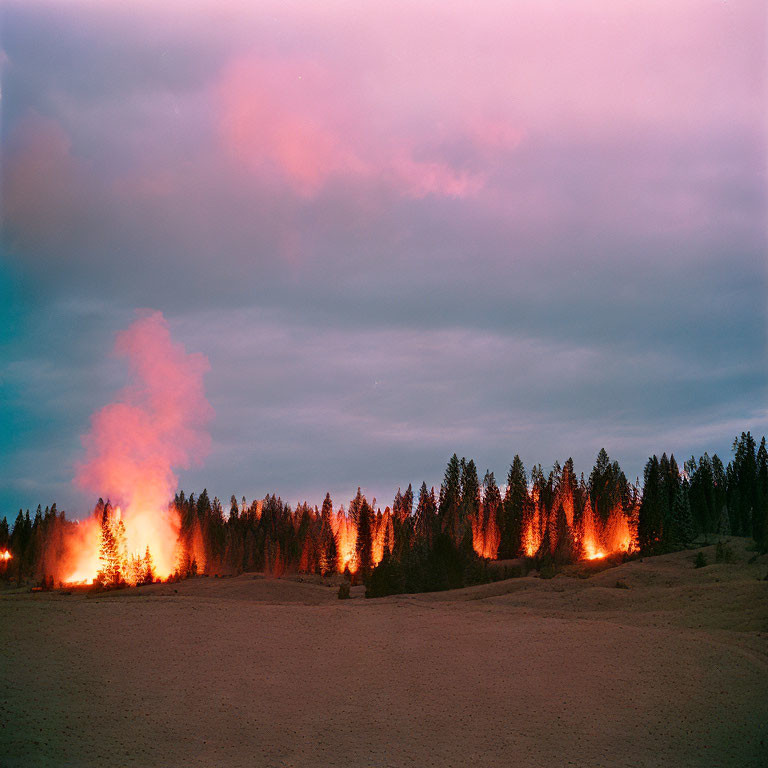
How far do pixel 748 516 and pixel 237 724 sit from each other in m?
99.9

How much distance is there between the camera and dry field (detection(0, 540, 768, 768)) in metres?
23.7

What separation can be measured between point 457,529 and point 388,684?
67.0 meters

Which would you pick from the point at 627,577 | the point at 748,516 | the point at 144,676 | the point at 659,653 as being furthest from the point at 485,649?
the point at 748,516

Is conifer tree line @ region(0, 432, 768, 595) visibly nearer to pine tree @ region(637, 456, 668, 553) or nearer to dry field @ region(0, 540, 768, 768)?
pine tree @ region(637, 456, 668, 553)

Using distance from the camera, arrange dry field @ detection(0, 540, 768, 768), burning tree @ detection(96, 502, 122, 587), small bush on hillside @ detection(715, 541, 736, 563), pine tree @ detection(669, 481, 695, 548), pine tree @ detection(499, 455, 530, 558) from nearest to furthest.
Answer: dry field @ detection(0, 540, 768, 768), small bush on hillside @ detection(715, 541, 736, 563), burning tree @ detection(96, 502, 122, 587), pine tree @ detection(669, 481, 695, 548), pine tree @ detection(499, 455, 530, 558)

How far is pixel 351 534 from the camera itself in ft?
422

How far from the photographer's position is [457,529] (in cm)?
9656

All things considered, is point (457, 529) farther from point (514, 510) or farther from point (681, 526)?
point (681, 526)

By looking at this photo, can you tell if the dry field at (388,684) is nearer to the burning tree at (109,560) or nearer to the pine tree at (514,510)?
the burning tree at (109,560)

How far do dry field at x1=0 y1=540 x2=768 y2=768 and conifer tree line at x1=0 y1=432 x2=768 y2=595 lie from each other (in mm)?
27054

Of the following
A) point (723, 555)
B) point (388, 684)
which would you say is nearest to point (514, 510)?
point (723, 555)

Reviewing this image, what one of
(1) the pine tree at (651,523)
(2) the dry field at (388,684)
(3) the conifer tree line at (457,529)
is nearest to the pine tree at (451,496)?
(3) the conifer tree line at (457,529)

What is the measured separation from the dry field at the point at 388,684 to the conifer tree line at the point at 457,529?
2705cm

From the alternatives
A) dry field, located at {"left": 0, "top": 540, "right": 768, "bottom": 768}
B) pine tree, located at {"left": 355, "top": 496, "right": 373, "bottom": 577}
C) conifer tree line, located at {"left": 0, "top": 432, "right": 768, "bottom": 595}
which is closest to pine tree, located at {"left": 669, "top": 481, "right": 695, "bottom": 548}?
conifer tree line, located at {"left": 0, "top": 432, "right": 768, "bottom": 595}
